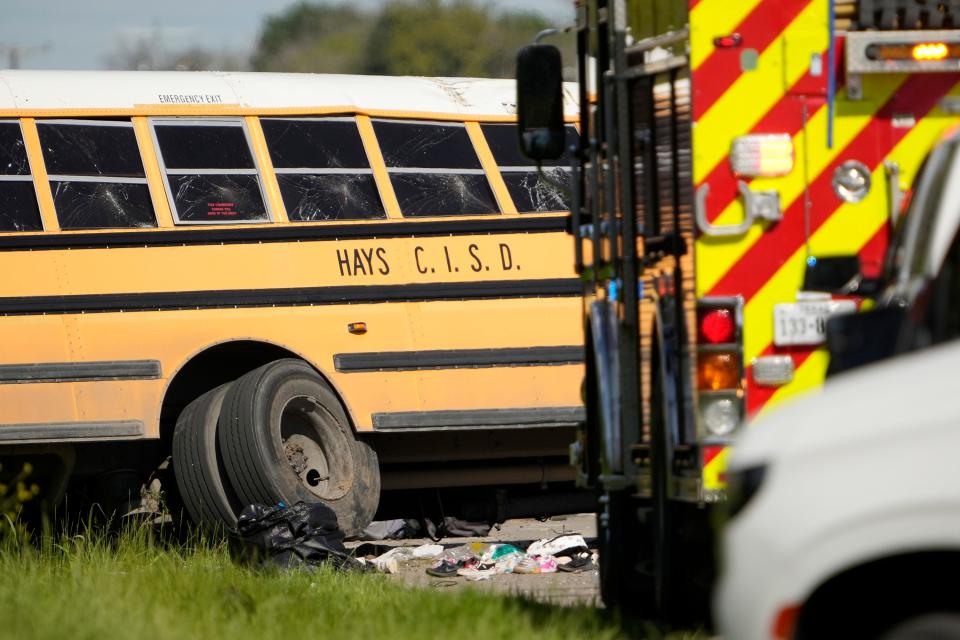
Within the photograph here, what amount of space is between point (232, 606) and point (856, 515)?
3.17 metres

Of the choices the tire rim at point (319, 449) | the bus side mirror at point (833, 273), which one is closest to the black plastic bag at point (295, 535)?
the tire rim at point (319, 449)

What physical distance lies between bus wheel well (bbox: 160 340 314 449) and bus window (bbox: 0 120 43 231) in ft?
3.90

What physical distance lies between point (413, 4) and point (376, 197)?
4211cm

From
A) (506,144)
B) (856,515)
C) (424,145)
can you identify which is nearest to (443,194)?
(424,145)

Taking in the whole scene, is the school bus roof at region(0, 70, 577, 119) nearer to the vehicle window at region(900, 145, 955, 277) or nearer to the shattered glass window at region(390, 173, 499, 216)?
the shattered glass window at region(390, 173, 499, 216)

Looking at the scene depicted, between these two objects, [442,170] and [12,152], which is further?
[442,170]

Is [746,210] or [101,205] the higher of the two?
[746,210]

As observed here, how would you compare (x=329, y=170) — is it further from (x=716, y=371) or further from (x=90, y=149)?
(x=716, y=371)

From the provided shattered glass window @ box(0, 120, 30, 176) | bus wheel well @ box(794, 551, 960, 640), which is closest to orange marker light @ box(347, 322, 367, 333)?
shattered glass window @ box(0, 120, 30, 176)

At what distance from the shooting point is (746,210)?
237 inches

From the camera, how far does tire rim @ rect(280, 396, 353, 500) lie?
9922mm

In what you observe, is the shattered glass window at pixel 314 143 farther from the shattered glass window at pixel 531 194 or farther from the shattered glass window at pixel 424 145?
the shattered glass window at pixel 531 194

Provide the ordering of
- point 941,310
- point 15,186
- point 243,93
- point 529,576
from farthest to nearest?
point 243,93
point 15,186
point 529,576
point 941,310

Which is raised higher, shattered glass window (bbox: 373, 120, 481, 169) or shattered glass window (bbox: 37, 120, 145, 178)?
shattered glass window (bbox: 37, 120, 145, 178)
